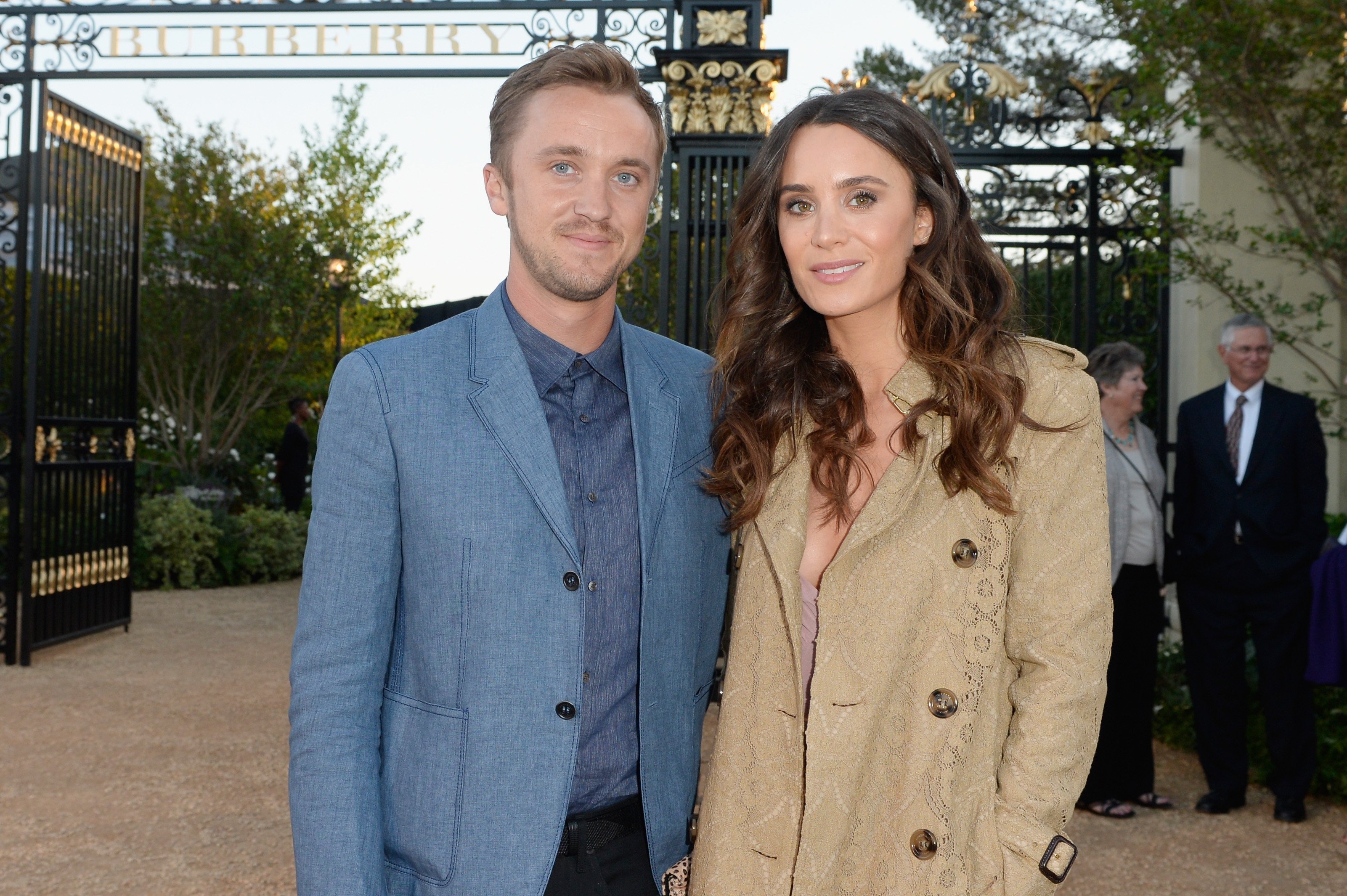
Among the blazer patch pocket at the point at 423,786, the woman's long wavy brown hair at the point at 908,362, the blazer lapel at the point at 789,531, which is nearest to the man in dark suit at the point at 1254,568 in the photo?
the woman's long wavy brown hair at the point at 908,362

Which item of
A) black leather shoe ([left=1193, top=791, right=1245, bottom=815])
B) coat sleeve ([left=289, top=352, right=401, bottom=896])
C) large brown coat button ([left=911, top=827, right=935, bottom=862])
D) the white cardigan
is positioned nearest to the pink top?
large brown coat button ([left=911, top=827, right=935, bottom=862])

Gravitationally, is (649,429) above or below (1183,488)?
above

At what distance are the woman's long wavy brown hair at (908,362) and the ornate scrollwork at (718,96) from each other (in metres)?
4.43

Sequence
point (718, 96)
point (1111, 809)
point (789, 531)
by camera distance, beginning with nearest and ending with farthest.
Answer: point (789, 531) → point (1111, 809) → point (718, 96)

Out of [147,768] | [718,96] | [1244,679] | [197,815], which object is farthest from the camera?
[718,96]

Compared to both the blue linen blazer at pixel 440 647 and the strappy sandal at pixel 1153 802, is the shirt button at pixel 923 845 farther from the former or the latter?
the strappy sandal at pixel 1153 802

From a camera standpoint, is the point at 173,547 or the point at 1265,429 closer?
the point at 1265,429

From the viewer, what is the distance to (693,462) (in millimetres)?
2018

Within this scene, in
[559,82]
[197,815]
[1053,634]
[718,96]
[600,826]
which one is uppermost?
[718,96]

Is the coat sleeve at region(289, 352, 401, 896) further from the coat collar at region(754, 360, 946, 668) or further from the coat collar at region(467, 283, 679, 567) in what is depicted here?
the coat collar at region(754, 360, 946, 668)

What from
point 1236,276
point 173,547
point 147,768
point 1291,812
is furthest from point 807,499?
point 173,547

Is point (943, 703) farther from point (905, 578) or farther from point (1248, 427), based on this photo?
point (1248, 427)

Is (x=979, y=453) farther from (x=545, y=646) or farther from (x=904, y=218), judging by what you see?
(x=545, y=646)

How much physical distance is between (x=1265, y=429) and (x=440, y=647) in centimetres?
478
